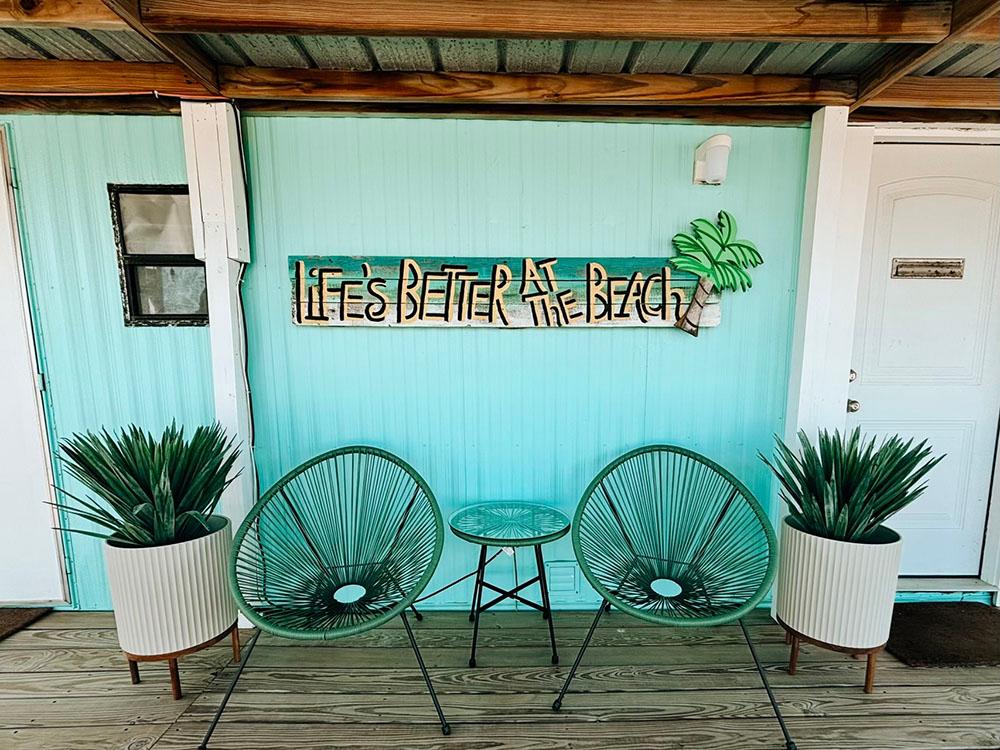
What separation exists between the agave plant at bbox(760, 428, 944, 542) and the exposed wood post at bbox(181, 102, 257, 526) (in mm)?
2289

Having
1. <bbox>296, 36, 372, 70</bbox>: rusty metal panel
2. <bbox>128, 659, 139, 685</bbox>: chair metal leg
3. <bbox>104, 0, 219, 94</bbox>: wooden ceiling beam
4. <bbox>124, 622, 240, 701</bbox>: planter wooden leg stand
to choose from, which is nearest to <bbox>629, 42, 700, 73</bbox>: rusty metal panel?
<bbox>296, 36, 372, 70</bbox>: rusty metal panel

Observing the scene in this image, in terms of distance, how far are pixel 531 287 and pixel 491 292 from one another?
18 cm

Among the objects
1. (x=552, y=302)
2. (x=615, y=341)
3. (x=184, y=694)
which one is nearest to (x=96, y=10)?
(x=552, y=302)

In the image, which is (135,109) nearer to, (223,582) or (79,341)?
(79,341)

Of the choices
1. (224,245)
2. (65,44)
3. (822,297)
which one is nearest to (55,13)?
(65,44)

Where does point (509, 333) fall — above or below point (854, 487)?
above

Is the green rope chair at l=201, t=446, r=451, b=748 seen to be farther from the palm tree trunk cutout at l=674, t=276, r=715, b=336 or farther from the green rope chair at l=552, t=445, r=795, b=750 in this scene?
the palm tree trunk cutout at l=674, t=276, r=715, b=336

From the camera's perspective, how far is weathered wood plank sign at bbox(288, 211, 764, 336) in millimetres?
2025

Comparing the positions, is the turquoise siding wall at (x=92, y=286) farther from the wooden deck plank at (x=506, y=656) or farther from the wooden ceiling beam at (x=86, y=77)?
the wooden deck plank at (x=506, y=656)

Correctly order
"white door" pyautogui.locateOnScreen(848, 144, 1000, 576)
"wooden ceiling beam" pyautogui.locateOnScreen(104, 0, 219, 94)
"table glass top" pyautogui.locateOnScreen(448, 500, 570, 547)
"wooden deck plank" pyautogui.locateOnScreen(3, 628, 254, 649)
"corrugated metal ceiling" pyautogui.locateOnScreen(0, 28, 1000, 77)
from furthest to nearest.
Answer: "white door" pyautogui.locateOnScreen(848, 144, 1000, 576)
"wooden deck plank" pyautogui.locateOnScreen(3, 628, 254, 649)
"table glass top" pyautogui.locateOnScreen(448, 500, 570, 547)
"corrugated metal ceiling" pyautogui.locateOnScreen(0, 28, 1000, 77)
"wooden ceiling beam" pyautogui.locateOnScreen(104, 0, 219, 94)

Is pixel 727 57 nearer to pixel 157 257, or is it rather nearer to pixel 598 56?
pixel 598 56

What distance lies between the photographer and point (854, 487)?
1700 mm

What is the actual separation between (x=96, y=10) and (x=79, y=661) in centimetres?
238

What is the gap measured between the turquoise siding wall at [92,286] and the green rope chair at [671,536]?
1.85 m
